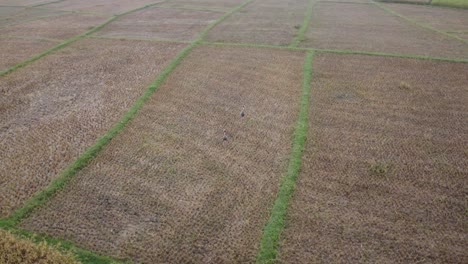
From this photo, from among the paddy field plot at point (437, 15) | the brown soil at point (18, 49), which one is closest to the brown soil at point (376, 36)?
the paddy field plot at point (437, 15)

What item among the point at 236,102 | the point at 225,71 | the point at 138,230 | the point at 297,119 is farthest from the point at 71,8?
the point at 138,230

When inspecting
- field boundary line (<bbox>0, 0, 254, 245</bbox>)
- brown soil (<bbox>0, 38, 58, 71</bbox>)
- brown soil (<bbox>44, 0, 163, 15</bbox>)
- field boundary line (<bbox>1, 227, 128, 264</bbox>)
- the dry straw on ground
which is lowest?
field boundary line (<bbox>1, 227, 128, 264</bbox>)

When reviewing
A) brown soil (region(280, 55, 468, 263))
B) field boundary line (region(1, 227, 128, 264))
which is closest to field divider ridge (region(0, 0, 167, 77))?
field boundary line (region(1, 227, 128, 264))

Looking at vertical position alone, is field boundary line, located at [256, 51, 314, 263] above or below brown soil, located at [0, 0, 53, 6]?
below

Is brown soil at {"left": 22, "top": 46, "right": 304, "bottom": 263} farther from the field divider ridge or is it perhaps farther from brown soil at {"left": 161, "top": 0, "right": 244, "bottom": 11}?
brown soil at {"left": 161, "top": 0, "right": 244, "bottom": 11}

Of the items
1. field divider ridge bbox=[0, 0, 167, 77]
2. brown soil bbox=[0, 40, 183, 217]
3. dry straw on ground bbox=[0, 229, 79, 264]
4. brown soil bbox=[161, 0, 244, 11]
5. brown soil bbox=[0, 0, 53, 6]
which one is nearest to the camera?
dry straw on ground bbox=[0, 229, 79, 264]

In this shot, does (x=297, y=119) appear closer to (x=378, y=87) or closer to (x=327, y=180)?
(x=327, y=180)

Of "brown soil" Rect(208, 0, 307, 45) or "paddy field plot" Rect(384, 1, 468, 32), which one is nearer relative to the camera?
"brown soil" Rect(208, 0, 307, 45)

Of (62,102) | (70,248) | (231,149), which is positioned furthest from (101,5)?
(70,248)
